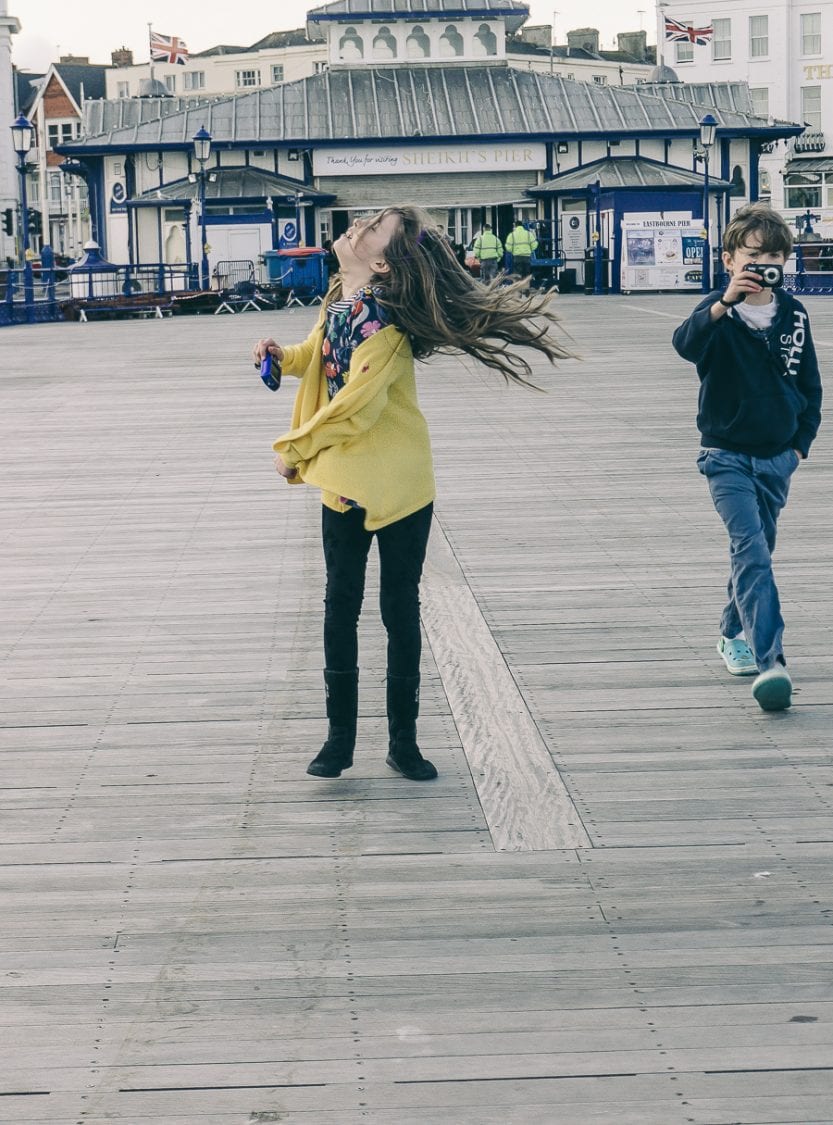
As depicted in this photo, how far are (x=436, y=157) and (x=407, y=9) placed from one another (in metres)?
5.18

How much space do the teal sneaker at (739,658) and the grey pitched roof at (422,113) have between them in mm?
45930

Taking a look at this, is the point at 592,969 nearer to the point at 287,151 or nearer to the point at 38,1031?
the point at 38,1031

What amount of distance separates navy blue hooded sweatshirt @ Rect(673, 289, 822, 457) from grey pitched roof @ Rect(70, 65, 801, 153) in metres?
46.1

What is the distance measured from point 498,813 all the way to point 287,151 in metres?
48.4

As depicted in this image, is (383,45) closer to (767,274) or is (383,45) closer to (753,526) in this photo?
(753,526)

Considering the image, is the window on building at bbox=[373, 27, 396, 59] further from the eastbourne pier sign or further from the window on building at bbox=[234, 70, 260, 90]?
the window on building at bbox=[234, 70, 260, 90]

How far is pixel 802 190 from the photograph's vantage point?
73125 mm

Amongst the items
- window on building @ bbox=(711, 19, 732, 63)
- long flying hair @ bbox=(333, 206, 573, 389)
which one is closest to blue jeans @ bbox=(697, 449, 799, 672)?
long flying hair @ bbox=(333, 206, 573, 389)

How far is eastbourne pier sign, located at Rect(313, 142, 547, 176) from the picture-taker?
50906 millimetres

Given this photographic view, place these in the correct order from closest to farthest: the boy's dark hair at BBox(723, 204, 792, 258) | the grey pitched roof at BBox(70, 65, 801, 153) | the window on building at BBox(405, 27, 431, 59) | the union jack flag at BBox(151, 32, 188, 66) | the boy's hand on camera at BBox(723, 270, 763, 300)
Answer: the boy's hand on camera at BBox(723, 270, 763, 300), the boy's dark hair at BBox(723, 204, 792, 258), the grey pitched roof at BBox(70, 65, 801, 153), the window on building at BBox(405, 27, 431, 59), the union jack flag at BBox(151, 32, 188, 66)

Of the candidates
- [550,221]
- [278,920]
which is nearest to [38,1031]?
[278,920]

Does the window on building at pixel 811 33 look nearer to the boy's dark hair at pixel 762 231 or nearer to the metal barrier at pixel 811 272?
the metal barrier at pixel 811 272

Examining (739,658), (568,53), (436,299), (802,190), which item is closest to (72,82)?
(568,53)

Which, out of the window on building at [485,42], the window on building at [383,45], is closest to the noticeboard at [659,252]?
the window on building at [485,42]
